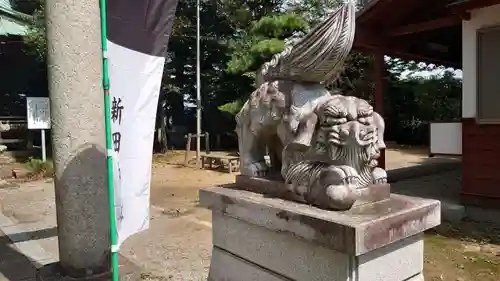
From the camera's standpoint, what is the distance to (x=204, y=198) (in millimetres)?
2641

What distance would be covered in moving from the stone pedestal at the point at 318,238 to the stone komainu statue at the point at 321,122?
132mm

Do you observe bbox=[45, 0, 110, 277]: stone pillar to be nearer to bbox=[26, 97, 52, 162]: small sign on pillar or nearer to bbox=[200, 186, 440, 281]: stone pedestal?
bbox=[200, 186, 440, 281]: stone pedestal

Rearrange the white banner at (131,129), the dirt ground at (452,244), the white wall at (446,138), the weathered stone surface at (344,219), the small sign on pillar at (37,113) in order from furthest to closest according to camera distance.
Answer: the small sign on pillar at (37,113) < the white wall at (446,138) < the dirt ground at (452,244) < the white banner at (131,129) < the weathered stone surface at (344,219)

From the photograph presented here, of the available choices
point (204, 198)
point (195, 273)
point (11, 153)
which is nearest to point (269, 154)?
point (204, 198)

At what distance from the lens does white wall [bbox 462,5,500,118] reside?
5.25 meters

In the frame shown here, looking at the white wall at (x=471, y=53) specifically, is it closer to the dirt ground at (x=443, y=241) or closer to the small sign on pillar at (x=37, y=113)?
the dirt ground at (x=443, y=241)

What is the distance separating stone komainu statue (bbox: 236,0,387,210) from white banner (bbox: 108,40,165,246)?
2.28ft

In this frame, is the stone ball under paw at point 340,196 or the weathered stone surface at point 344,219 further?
the stone ball under paw at point 340,196

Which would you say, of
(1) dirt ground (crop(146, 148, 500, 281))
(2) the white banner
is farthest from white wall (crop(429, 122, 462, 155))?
(2) the white banner

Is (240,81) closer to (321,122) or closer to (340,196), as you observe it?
(321,122)

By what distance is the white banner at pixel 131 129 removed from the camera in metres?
2.23

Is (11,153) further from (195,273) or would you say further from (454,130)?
(454,130)

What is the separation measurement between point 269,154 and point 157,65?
958 mm

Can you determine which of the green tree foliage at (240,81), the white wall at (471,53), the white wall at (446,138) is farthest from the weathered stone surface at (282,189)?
the green tree foliage at (240,81)
